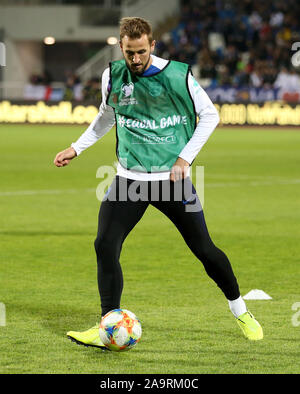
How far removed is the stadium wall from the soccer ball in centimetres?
2908

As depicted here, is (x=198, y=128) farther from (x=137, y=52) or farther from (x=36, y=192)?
(x=36, y=192)

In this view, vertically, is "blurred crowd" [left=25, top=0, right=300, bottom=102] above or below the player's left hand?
above

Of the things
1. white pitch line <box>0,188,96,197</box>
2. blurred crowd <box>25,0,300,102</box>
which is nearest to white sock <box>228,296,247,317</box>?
white pitch line <box>0,188,96,197</box>

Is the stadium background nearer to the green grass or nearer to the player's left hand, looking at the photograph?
the green grass

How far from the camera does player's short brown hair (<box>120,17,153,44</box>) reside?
599cm

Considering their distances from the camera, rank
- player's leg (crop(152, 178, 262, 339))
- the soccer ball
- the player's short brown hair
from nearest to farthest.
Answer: the player's short brown hair
the soccer ball
player's leg (crop(152, 178, 262, 339))

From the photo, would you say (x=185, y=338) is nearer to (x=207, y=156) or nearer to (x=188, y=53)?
(x=207, y=156)

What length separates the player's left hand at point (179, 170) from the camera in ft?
20.1

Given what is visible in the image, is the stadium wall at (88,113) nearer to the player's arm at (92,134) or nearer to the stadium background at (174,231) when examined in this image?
the stadium background at (174,231)

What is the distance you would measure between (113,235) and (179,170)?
62 centimetres

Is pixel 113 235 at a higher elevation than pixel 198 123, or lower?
lower

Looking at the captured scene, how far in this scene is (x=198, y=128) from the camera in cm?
631

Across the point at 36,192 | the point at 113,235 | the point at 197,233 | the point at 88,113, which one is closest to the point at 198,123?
the point at 197,233
